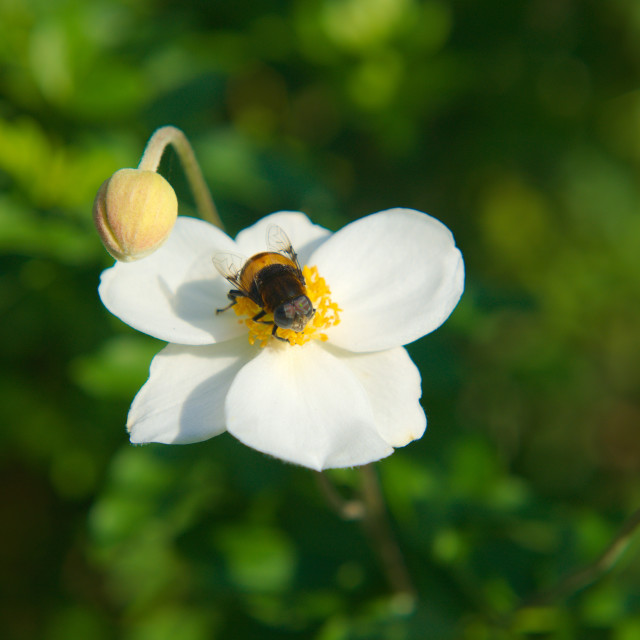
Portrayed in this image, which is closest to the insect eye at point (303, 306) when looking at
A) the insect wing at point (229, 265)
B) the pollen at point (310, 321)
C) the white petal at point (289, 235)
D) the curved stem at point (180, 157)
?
the pollen at point (310, 321)

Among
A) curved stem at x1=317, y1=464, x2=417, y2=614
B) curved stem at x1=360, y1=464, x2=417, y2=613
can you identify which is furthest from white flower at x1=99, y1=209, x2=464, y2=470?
curved stem at x1=360, y1=464, x2=417, y2=613

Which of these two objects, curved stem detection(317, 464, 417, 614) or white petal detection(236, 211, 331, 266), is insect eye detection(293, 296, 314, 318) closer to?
white petal detection(236, 211, 331, 266)

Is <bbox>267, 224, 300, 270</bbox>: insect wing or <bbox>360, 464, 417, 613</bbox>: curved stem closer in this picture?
<bbox>267, 224, 300, 270</bbox>: insect wing

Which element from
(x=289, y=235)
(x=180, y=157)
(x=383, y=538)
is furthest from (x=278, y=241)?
(x=383, y=538)

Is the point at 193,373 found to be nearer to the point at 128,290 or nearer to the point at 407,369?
the point at 128,290

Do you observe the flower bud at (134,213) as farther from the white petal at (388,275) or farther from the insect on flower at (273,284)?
the white petal at (388,275)

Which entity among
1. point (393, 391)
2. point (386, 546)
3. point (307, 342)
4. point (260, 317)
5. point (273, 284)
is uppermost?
point (273, 284)

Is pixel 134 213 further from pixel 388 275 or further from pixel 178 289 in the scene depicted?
pixel 388 275

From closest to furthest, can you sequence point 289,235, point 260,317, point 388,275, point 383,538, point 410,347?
point 260,317 → point 388,275 → point 289,235 → point 383,538 → point 410,347
